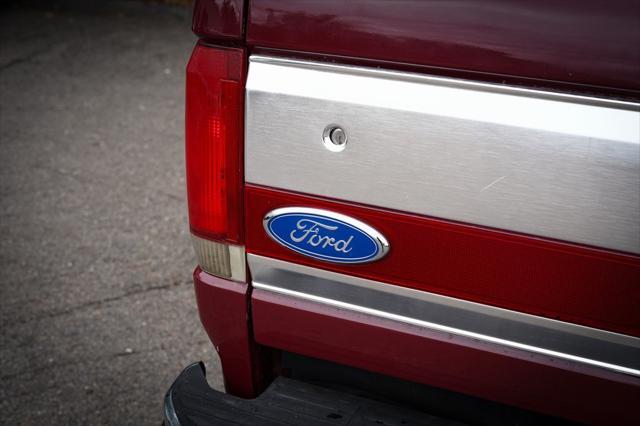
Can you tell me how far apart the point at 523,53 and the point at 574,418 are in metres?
0.84

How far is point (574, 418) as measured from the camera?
170cm

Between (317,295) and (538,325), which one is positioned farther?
(317,295)

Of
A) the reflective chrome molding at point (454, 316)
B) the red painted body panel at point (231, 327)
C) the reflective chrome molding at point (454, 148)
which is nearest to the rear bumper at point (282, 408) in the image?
the red painted body panel at point (231, 327)

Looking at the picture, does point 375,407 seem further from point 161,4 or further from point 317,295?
point 161,4

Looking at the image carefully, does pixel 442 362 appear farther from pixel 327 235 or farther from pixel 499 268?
pixel 327 235

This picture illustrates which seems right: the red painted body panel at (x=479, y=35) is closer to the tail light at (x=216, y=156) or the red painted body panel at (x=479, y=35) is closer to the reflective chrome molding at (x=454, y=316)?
the tail light at (x=216, y=156)

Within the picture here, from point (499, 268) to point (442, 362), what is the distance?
29cm

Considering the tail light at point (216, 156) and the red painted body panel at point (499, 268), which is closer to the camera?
the red painted body panel at point (499, 268)

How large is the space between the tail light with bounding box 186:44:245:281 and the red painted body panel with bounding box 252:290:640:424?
0.54 feet

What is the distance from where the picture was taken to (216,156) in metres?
1.80

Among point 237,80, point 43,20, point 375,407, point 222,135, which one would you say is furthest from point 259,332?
point 43,20

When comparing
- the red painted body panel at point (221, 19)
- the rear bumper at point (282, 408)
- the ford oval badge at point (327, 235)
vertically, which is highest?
the red painted body panel at point (221, 19)

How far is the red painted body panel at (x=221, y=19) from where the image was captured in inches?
65.6

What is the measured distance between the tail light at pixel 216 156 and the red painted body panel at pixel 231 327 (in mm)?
36
